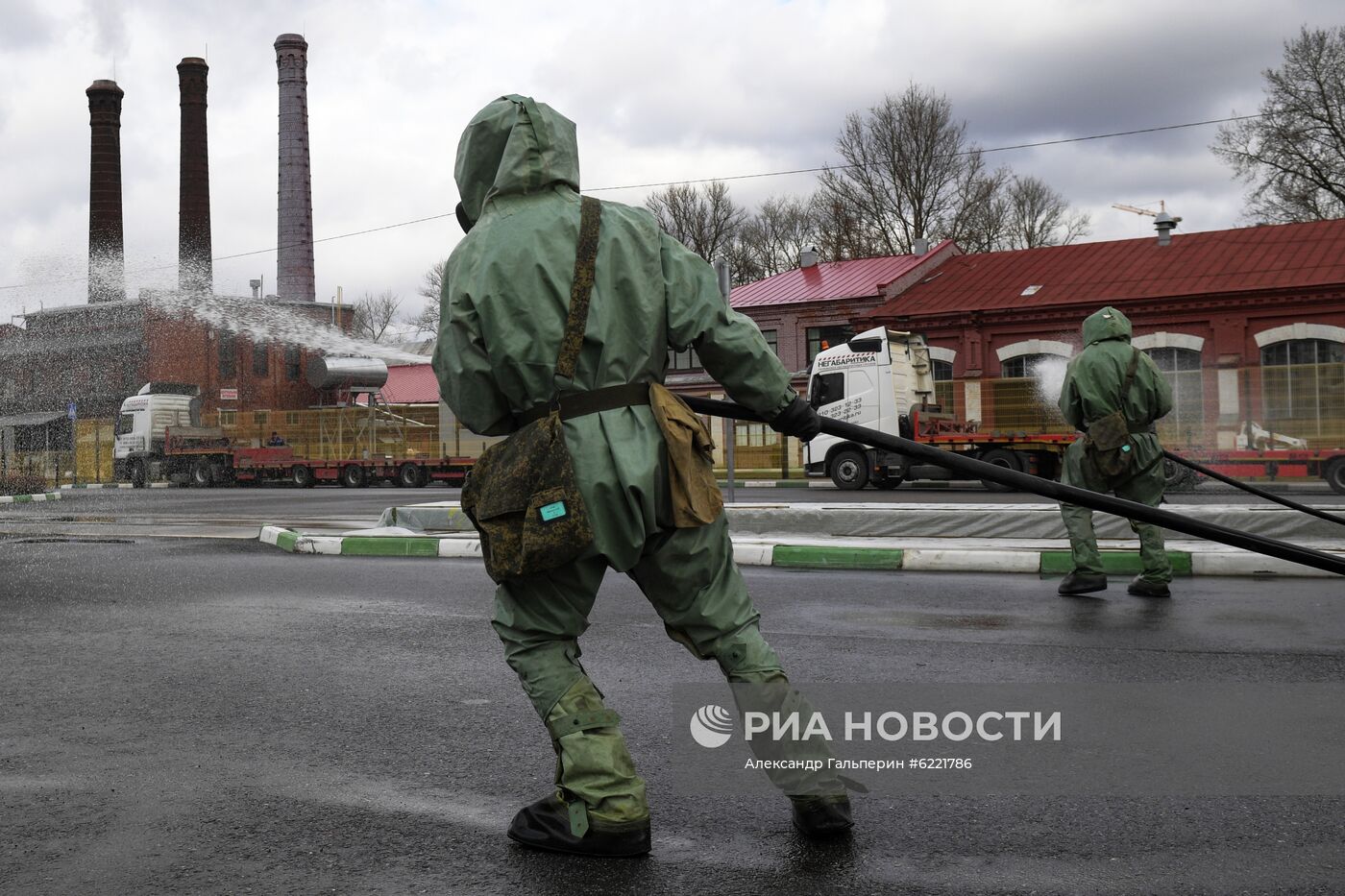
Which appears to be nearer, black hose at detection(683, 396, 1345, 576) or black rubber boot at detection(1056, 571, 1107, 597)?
black hose at detection(683, 396, 1345, 576)

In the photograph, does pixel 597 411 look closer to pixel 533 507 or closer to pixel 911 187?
pixel 533 507

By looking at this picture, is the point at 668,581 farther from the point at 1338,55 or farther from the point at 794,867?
the point at 1338,55

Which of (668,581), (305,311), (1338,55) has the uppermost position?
(1338,55)

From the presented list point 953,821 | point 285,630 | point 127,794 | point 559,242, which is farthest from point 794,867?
point 285,630

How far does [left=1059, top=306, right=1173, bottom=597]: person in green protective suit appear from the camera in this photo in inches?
Result: 279

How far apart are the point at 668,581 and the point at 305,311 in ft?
168

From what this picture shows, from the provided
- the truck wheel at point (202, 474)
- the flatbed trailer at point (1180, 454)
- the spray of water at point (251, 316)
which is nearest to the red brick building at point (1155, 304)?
the flatbed trailer at point (1180, 454)

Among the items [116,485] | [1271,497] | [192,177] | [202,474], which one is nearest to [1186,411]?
[1271,497]

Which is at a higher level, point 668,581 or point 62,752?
point 668,581

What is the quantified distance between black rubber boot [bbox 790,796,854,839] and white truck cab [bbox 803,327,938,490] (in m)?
20.1

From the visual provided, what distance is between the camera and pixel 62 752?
3828 mm

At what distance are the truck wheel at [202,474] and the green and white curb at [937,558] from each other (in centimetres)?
2845

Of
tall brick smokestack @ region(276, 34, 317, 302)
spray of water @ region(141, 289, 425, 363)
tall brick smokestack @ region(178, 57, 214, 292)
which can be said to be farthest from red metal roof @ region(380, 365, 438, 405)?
tall brick smokestack @ region(178, 57, 214, 292)

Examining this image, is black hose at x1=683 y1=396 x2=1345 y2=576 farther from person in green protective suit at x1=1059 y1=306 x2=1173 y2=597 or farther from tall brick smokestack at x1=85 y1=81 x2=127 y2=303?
tall brick smokestack at x1=85 y1=81 x2=127 y2=303
